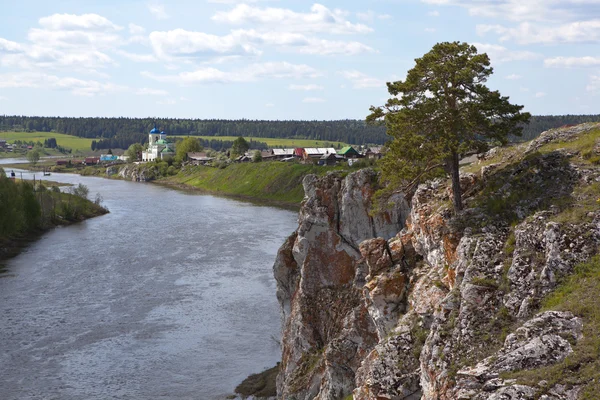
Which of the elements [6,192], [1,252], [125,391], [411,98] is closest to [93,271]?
[1,252]

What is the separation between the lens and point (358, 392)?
22141 millimetres

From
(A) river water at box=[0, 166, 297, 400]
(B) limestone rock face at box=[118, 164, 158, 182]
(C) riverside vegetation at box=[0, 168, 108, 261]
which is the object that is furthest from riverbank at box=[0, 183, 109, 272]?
(B) limestone rock face at box=[118, 164, 158, 182]

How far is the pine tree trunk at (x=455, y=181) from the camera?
2572 cm

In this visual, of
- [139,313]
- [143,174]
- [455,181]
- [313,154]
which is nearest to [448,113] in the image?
[455,181]

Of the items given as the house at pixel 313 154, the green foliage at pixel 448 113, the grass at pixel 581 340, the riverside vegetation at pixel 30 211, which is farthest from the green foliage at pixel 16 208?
the house at pixel 313 154

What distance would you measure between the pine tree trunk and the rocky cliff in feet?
1.32

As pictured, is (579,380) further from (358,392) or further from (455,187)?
(455,187)

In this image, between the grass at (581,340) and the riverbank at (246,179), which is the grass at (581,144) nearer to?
the grass at (581,340)

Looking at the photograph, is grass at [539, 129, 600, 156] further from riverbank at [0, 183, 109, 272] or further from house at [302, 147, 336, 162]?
house at [302, 147, 336, 162]

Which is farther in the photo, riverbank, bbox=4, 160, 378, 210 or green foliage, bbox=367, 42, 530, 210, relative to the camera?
riverbank, bbox=4, 160, 378, 210

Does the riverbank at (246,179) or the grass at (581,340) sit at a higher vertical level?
the grass at (581,340)

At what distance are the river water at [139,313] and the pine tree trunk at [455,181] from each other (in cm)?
2099

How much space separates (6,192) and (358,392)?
244 ft

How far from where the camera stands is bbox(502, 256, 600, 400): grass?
15367 millimetres
